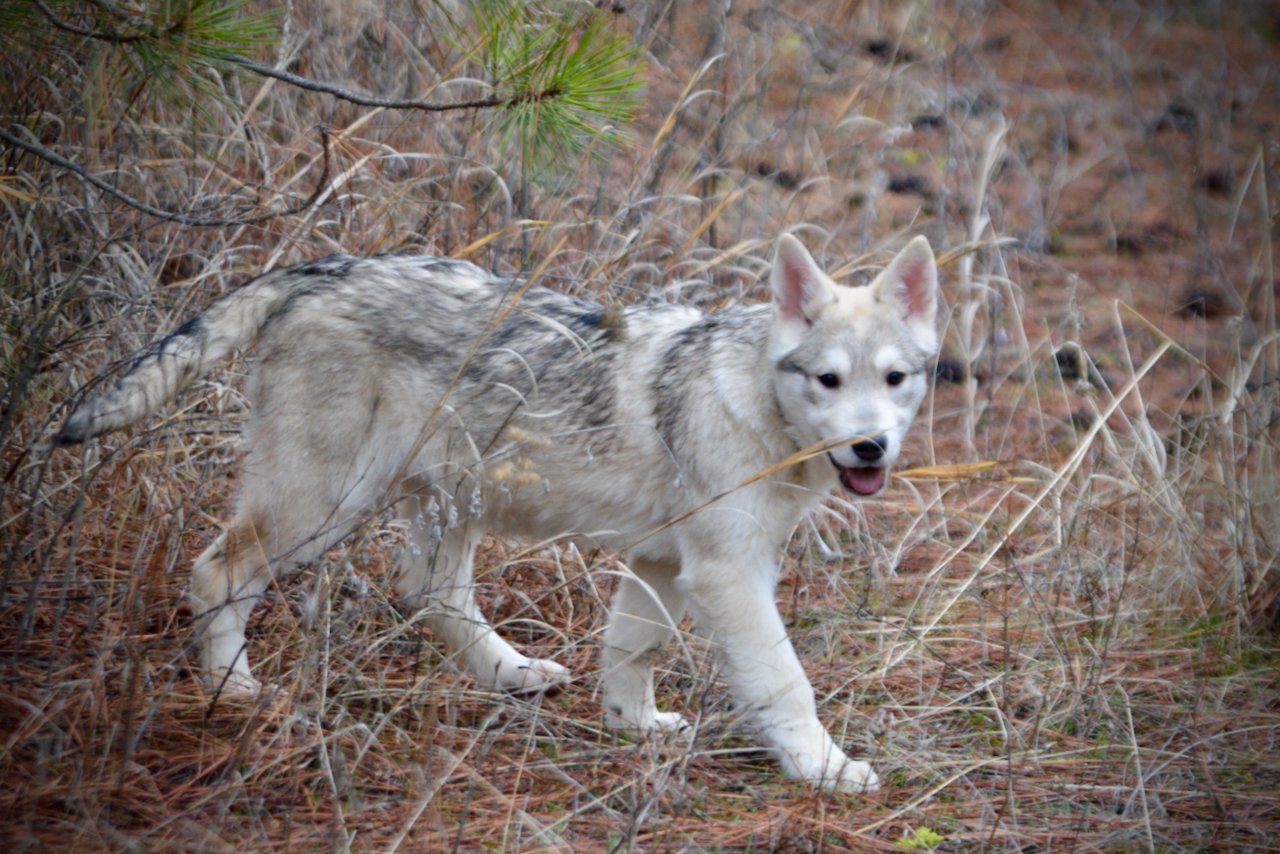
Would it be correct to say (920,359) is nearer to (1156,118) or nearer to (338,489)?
(338,489)

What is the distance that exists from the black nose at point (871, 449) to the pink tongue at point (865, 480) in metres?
0.07

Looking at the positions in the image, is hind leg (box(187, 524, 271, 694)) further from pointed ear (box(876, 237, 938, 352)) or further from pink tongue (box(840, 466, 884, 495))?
pointed ear (box(876, 237, 938, 352))

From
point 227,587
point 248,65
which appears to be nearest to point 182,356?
point 227,587

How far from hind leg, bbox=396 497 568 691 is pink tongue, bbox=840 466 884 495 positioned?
1222 mm

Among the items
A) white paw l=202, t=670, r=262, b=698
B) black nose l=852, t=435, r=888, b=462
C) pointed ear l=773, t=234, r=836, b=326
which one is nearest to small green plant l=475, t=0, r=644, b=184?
pointed ear l=773, t=234, r=836, b=326

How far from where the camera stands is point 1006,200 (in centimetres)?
950

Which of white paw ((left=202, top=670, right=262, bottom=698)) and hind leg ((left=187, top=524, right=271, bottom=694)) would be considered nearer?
white paw ((left=202, top=670, right=262, bottom=698))

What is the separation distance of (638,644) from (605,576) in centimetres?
73

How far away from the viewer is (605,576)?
16.1ft

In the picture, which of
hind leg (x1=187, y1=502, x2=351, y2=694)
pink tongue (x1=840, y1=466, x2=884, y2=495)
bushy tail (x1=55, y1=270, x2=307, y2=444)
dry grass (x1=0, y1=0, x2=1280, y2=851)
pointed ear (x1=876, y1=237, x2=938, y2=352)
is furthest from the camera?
pointed ear (x1=876, y1=237, x2=938, y2=352)

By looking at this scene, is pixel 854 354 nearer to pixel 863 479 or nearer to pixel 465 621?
pixel 863 479

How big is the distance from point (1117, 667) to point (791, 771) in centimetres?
143

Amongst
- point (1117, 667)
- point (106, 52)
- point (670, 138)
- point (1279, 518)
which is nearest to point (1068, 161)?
point (670, 138)

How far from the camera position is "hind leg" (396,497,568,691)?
424cm
